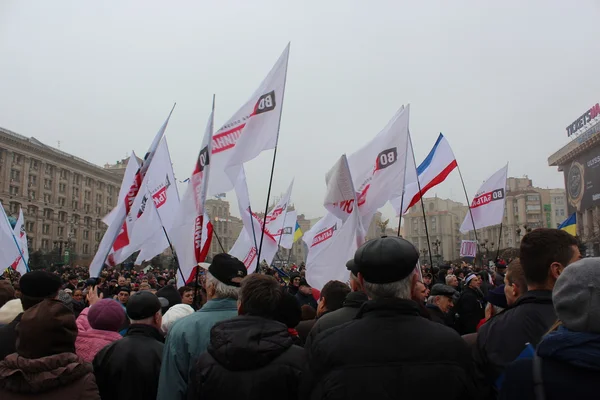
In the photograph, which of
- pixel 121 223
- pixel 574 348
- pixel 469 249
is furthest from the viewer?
pixel 469 249

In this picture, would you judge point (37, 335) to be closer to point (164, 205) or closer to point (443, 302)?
point (443, 302)

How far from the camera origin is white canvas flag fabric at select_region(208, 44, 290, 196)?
7.64 meters

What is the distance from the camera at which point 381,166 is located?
8375 mm

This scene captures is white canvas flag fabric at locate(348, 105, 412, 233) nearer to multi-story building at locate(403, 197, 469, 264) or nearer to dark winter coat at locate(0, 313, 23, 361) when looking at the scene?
dark winter coat at locate(0, 313, 23, 361)

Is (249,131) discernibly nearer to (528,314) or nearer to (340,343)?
(528,314)

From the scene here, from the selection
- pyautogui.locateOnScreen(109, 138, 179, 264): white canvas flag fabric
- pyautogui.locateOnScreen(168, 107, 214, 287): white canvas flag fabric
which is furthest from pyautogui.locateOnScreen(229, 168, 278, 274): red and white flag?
pyautogui.locateOnScreen(168, 107, 214, 287): white canvas flag fabric

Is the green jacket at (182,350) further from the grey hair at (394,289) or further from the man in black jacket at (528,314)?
the man in black jacket at (528,314)

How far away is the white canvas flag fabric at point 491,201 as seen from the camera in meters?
13.3

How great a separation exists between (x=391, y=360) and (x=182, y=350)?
1769mm

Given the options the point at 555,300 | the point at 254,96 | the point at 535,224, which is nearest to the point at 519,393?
the point at 555,300

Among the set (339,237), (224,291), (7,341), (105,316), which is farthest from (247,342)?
(339,237)

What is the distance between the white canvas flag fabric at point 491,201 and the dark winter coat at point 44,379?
39.3 ft

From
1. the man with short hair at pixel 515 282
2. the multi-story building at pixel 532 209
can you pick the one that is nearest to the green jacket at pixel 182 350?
the man with short hair at pixel 515 282

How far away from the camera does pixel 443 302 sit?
19.4ft
